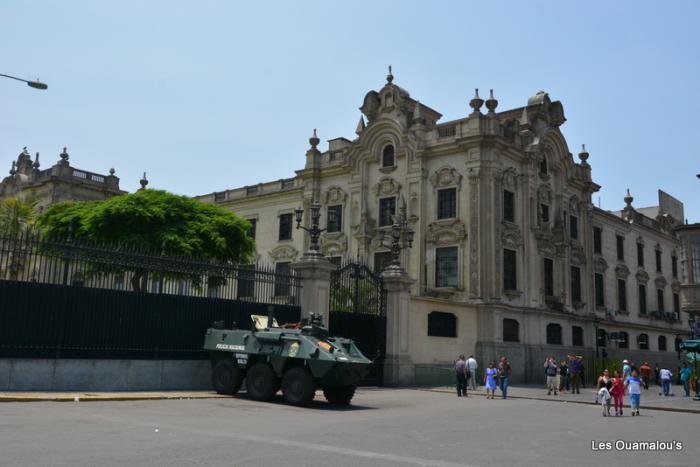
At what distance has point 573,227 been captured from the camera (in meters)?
42.1

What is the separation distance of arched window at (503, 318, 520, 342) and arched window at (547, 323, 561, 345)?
3.13 metres

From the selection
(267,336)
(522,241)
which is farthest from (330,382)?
(522,241)

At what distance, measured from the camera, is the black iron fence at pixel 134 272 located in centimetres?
1745

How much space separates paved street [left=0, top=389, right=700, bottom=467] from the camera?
8.90m

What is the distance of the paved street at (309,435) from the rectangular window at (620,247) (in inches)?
1264

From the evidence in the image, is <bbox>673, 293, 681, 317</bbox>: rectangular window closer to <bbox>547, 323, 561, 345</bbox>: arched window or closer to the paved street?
<bbox>547, 323, 561, 345</bbox>: arched window

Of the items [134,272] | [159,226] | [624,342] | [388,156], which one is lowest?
[624,342]

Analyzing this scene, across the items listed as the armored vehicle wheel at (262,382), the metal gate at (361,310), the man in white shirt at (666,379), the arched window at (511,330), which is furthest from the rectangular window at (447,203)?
the armored vehicle wheel at (262,382)

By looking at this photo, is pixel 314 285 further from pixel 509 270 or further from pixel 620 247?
pixel 620 247

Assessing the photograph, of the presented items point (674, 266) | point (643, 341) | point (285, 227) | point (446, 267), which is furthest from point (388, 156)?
point (674, 266)

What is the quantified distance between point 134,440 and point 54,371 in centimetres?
859


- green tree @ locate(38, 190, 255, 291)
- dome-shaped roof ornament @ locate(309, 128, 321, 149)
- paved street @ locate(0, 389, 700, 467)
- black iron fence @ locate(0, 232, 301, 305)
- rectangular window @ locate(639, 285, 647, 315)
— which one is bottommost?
paved street @ locate(0, 389, 700, 467)

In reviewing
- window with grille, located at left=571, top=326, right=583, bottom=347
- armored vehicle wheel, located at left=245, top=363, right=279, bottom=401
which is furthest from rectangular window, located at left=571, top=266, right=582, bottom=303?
armored vehicle wheel, located at left=245, top=363, right=279, bottom=401

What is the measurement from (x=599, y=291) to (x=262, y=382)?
3230 centimetres
